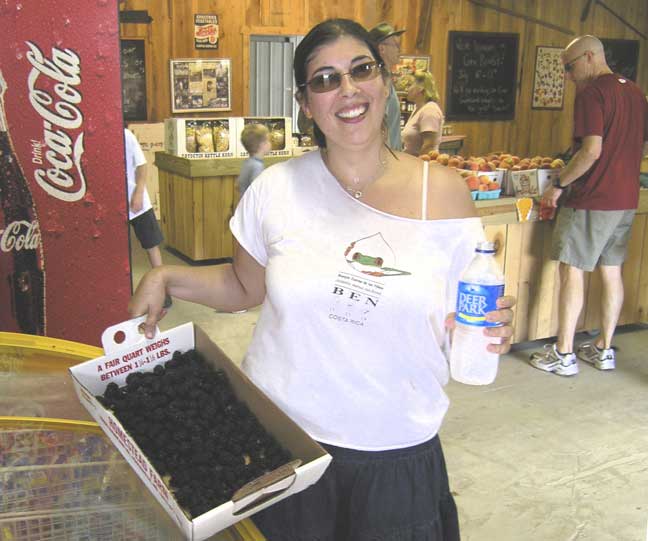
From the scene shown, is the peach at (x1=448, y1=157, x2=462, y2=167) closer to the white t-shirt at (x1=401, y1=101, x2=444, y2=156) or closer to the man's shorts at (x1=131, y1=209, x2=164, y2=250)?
the white t-shirt at (x1=401, y1=101, x2=444, y2=156)

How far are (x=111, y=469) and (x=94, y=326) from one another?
1.36 metres

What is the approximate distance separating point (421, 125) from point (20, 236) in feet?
12.6

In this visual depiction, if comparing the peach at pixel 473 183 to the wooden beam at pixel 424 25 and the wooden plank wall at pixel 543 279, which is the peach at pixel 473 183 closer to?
the wooden plank wall at pixel 543 279

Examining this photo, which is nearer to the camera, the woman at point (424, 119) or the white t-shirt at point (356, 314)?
the white t-shirt at point (356, 314)

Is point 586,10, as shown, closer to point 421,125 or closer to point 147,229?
point 421,125

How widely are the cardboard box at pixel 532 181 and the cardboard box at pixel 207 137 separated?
9.18 feet

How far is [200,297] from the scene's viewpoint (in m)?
1.71

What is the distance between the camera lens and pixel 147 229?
201 inches

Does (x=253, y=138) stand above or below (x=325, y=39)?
below

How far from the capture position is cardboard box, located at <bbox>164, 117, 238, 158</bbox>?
20.2 ft

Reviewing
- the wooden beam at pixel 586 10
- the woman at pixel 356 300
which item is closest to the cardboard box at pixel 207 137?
the woman at pixel 356 300

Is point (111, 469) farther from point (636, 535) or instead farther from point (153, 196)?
point (153, 196)

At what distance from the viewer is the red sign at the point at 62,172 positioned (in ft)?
7.30

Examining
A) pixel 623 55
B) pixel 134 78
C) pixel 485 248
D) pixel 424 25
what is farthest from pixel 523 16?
pixel 485 248
